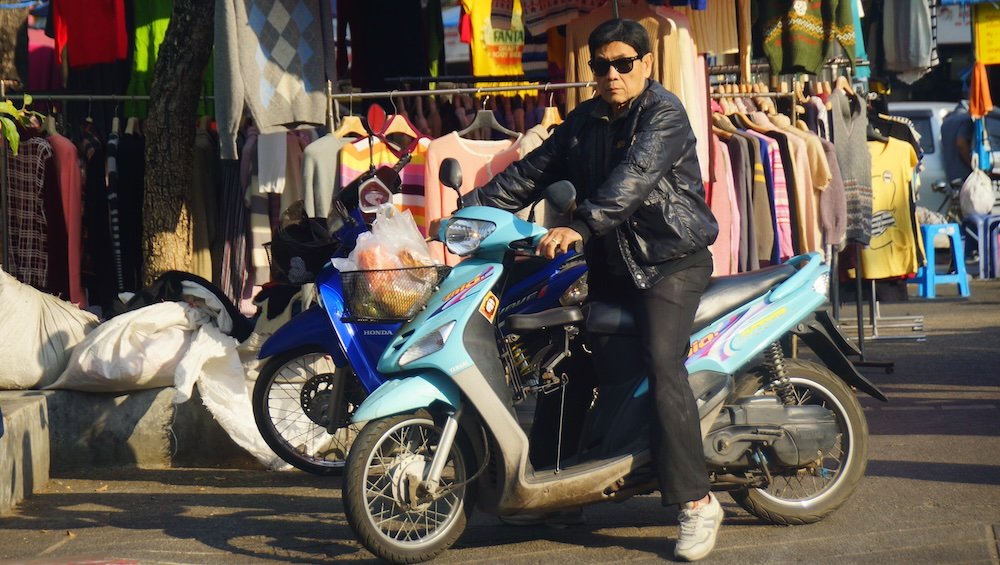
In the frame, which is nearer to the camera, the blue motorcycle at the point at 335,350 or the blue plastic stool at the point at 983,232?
the blue motorcycle at the point at 335,350

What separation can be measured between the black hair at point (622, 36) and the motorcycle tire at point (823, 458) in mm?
1440

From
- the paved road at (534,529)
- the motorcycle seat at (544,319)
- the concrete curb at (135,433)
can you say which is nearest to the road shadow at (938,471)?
the paved road at (534,529)

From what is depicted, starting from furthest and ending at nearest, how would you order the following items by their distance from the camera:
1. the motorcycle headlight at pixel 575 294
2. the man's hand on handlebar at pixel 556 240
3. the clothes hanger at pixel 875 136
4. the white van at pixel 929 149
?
the white van at pixel 929 149 < the clothes hanger at pixel 875 136 < the motorcycle headlight at pixel 575 294 < the man's hand on handlebar at pixel 556 240

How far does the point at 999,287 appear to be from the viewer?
16.6m

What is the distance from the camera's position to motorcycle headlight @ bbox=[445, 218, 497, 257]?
4973mm

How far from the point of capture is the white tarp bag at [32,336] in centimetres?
725

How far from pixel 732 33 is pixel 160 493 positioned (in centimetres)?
479

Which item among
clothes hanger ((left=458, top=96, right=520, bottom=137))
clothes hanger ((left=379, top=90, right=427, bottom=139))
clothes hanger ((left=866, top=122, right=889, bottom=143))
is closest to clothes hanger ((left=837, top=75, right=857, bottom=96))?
clothes hanger ((left=866, top=122, right=889, bottom=143))

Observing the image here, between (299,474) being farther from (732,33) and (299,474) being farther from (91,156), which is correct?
(732,33)

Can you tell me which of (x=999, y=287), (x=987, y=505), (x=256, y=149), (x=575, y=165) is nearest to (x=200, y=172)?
(x=256, y=149)

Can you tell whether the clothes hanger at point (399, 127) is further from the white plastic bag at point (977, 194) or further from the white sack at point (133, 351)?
the white plastic bag at point (977, 194)

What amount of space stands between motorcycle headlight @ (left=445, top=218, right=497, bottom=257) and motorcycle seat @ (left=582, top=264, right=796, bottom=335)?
544mm

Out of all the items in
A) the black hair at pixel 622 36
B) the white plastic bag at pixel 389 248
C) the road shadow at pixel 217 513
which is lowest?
the road shadow at pixel 217 513

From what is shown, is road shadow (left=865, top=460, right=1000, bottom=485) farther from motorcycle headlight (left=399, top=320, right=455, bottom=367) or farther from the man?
motorcycle headlight (left=399, top=320, right=455, bottom=367)
